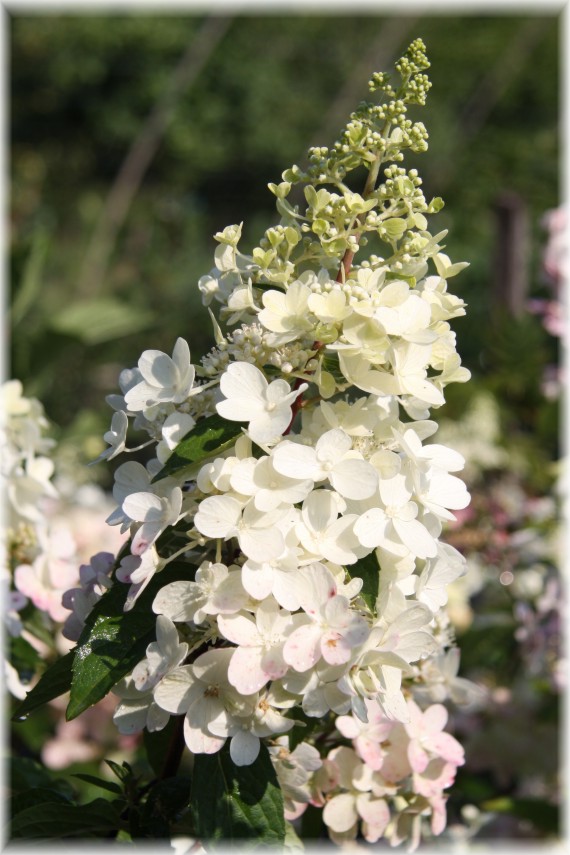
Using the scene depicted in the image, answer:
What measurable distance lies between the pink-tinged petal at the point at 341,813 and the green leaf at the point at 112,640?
25 centimetres

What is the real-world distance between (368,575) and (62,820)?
0.31 m

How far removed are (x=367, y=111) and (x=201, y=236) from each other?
212 inches

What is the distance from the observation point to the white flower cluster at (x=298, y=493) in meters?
0.64

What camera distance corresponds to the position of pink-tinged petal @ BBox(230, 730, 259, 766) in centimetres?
65

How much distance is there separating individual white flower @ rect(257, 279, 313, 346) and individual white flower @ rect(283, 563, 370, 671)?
168 millimetres

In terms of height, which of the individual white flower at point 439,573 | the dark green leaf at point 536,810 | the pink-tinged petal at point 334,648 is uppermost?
the individual white flower at point 439,573

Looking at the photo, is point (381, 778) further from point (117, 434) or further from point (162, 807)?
point (117, 434)

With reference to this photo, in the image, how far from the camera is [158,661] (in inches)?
26.1

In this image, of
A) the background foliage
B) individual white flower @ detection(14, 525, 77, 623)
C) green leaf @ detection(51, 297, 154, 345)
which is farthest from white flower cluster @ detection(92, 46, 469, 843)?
the background foliage

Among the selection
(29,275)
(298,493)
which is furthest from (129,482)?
(29,275)

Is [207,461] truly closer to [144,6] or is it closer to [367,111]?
[367,111]

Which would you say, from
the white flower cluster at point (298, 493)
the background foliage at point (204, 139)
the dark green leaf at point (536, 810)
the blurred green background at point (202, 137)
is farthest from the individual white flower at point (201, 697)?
the blurred green background at point (202, 137)

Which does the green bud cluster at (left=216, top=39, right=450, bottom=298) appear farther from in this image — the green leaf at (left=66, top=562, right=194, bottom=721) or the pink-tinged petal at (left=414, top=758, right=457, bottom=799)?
the pink-tinged petal at (left=414, top=758, right=457, bottom=799)

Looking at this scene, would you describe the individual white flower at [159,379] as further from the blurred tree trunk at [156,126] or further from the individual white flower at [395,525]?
the blurred tree trunk at [156,126]
